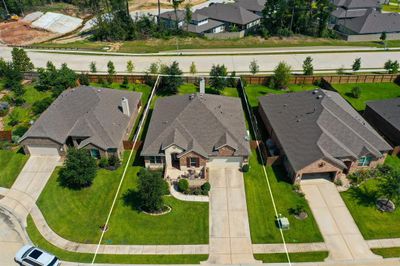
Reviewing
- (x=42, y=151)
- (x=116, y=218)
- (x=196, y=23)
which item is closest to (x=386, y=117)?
(x=116, y=218)

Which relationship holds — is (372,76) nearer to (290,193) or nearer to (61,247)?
(290,193)

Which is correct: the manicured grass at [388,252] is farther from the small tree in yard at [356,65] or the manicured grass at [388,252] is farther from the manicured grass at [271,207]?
the small tree in yard at [356,65]

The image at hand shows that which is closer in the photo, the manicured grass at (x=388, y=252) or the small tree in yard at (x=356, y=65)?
the manicured grass at (x=388, y=252)

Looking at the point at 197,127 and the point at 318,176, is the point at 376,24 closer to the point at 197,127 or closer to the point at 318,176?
the point at 318,176

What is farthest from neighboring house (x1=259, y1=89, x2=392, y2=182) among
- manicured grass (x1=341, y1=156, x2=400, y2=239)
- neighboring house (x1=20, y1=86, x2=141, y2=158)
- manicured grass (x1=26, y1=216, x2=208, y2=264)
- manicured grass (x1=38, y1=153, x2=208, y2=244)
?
neighboring house (x1=20, y1=86, x2=141, y2=158)

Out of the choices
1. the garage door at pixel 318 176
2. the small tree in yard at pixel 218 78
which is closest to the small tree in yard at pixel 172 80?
the small tree in yard at pixel 218 78

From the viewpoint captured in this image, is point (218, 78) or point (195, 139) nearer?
point (195, 139)
